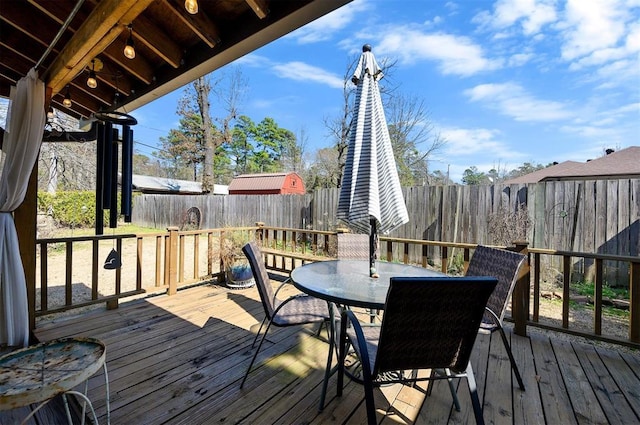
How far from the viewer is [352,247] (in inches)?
132

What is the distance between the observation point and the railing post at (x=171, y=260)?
3.89 meters

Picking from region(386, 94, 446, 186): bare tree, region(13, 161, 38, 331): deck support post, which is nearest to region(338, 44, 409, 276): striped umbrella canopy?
region(13, 161, 38, 331): deck support post

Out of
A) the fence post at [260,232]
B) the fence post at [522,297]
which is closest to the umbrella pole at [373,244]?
the fence post at [522,297]

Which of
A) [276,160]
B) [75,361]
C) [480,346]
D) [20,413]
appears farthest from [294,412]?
[276,160]

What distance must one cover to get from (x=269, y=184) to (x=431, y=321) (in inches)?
629

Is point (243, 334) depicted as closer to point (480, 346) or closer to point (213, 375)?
point (213, 375)

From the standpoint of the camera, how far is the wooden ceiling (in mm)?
1787

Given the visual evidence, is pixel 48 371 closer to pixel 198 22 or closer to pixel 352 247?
pixel 198 22

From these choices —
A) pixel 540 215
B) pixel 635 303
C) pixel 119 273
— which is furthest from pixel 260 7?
pixel 540 215

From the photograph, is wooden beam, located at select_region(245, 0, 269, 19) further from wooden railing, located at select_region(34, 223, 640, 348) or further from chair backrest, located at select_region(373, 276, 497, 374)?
wooden railing, located at select_region(34, 223, 640, 348)

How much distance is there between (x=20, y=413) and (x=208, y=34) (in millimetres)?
2782

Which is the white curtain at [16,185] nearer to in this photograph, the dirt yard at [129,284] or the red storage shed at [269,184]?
the dirt yard at [129,284]

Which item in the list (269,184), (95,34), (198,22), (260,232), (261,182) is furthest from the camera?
(261,182)

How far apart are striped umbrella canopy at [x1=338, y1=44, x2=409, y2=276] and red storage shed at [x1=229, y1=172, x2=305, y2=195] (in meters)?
14.0
